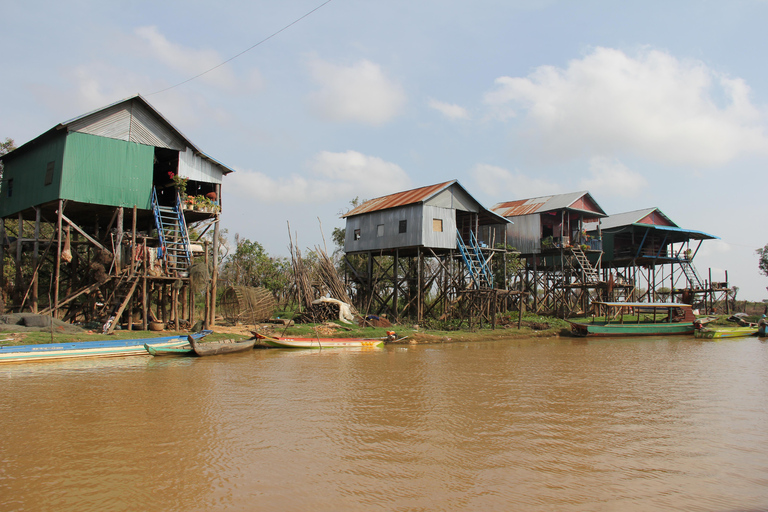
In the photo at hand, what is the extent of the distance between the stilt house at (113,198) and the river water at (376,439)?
5404 millimetres

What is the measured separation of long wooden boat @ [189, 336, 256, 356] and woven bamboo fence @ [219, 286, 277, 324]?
5.05 m

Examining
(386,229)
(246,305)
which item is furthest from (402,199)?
(246,305)

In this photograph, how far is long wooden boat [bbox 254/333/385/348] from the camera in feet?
60.0

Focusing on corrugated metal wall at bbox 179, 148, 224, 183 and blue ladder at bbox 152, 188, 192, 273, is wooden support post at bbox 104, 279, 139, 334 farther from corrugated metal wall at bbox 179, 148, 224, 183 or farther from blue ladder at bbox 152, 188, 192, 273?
corrugated metal wall at bbox 179, 148, 224, 183

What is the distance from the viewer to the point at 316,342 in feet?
61.6

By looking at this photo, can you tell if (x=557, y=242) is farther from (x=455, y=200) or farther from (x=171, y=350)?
(x=171, y=350)

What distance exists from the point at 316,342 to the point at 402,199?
10386 millimetres

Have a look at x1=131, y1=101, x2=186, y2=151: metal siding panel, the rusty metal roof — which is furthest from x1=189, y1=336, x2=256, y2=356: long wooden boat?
the rusty metal roof

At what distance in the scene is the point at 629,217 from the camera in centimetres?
3609

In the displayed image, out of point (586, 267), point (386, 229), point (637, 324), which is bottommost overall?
point (637, 324)

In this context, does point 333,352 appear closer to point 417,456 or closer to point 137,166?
point 137,166

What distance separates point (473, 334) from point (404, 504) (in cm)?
1842

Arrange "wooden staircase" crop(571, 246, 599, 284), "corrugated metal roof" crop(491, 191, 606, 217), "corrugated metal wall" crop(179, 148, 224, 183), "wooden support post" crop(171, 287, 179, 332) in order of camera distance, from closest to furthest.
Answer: "wooden support post" crop(171, 287, 179, 332), "corrugated metal wall" crop(179, 148, 224, 183), "wooden staircase" crop(571, 246, 599, 284), "corrugated metal roof" crop(491, 191, 606, 217)

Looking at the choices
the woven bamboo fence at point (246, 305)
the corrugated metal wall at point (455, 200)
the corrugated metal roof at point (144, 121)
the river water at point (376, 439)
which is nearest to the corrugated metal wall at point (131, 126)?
the corrugated metal roof at point (144, 121)
